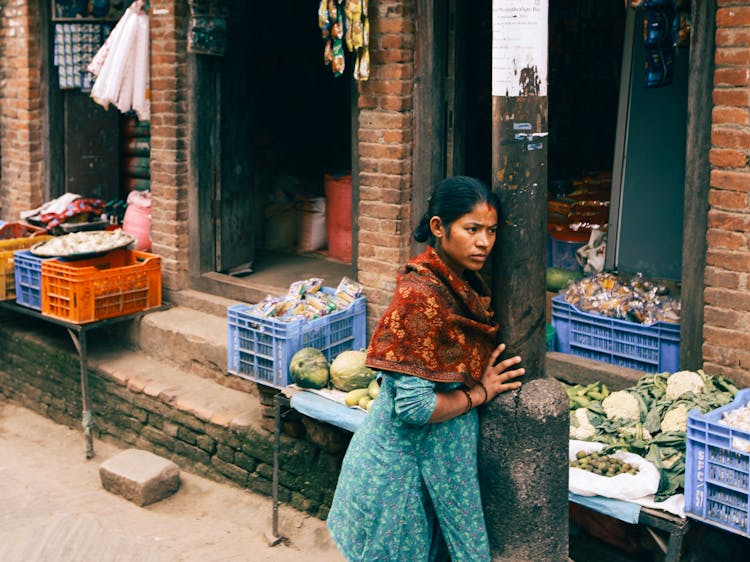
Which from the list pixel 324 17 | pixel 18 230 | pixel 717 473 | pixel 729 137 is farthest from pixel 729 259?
pixel 18 230

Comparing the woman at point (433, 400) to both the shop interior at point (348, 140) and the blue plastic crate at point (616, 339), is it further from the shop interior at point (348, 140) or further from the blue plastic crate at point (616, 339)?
the shop interior at point (348, 140)

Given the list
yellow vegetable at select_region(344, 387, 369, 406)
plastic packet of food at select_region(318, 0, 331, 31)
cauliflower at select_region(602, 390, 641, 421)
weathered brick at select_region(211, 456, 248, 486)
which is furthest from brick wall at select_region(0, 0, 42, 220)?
cauliflower at select_region(602, 390, 641, 421)

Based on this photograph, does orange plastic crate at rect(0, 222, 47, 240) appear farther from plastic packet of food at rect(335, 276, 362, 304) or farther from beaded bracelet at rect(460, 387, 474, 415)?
beaded bracelet at rect(460, 387, 474, 415)

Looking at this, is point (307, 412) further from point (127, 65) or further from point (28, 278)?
point (127, 65)

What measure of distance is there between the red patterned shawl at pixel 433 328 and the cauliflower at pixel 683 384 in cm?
210

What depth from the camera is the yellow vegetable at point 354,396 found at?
564cm

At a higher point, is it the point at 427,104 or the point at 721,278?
the point at 427,104

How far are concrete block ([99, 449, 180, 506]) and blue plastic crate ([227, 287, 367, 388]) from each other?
38.7 inches

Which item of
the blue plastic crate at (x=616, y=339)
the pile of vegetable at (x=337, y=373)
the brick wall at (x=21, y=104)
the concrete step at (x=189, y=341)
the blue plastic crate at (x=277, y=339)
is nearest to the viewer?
the blue plastic crate at (x=616, y=339)

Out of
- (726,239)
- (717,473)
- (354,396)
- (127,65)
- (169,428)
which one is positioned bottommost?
(169,428)

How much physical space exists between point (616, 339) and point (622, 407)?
844 mm

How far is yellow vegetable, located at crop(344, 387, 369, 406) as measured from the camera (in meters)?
5.64

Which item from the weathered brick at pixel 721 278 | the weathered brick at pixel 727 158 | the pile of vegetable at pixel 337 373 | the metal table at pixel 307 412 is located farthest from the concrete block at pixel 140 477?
the weathered brick at pixel 727 158

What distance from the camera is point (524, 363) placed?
3271 mm
